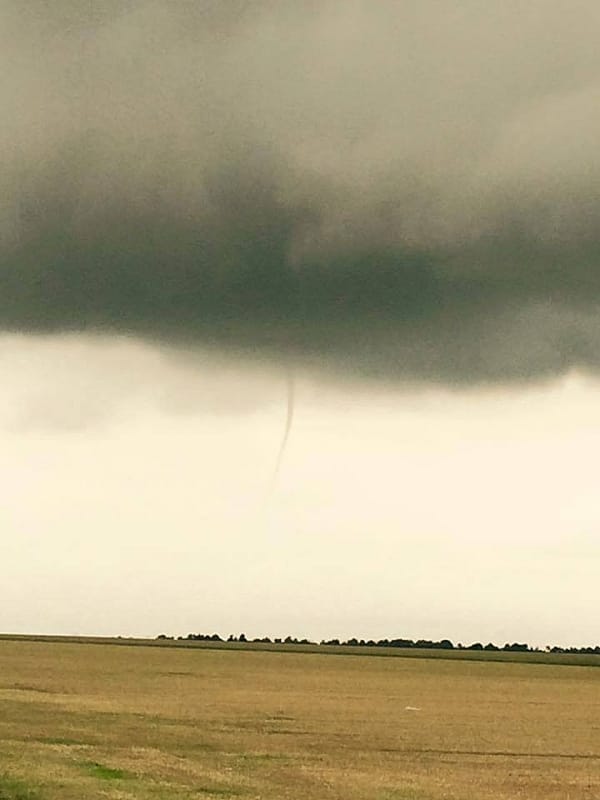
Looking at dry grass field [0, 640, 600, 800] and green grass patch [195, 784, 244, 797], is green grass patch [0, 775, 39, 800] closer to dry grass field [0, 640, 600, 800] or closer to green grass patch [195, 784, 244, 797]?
dry grass field [0, 640, 600, 800]

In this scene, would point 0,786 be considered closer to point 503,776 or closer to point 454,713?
point 503,776

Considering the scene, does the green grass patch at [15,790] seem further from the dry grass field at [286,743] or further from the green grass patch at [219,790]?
the green grass patch at [219,790]

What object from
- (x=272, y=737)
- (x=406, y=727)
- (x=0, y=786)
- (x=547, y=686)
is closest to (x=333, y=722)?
(x=406, y=727)

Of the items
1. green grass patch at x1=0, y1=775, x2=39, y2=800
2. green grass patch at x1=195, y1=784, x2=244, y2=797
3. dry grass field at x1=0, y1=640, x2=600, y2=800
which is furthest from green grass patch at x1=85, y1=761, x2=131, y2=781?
green grass patch at x1=0, y1=775, x2=39, y2=800

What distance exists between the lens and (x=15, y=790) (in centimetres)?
2606

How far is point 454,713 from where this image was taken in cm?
6241

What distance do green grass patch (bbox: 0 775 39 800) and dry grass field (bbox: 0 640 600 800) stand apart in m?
0.03

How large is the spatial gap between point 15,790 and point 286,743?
693 inches

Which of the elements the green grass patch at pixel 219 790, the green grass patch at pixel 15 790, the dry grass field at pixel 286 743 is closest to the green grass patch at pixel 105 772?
the dry grass field at pixel 286 743

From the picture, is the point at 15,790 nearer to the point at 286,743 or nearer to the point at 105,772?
the point at 105,772

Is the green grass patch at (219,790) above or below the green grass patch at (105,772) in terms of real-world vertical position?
above

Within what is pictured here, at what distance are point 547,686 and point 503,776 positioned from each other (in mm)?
73891

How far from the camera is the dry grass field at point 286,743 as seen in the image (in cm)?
3002

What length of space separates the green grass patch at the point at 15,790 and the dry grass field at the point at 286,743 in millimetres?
26
